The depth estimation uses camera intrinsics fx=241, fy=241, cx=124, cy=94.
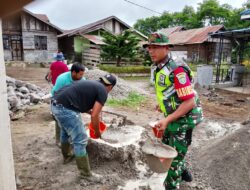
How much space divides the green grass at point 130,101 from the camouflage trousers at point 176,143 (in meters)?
5.60

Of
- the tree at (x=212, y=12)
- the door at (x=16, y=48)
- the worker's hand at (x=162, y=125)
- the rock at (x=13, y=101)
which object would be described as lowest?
the rock at (x=13, y=101)

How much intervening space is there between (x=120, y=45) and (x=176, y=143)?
15.7 m

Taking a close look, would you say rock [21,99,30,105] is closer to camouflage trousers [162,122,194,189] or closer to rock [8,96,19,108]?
rock [8,96,19,108]

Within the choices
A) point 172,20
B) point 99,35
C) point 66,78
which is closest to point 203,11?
point 172,20

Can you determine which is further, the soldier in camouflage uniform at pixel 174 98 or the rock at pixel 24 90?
the rock at pixel 24 90

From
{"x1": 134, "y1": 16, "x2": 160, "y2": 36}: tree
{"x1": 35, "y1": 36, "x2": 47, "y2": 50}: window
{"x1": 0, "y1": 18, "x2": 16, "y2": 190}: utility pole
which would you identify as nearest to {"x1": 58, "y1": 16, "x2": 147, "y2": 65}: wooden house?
{"x1": 35, "y1": 36, "x2": 47, "y2": 50}: window

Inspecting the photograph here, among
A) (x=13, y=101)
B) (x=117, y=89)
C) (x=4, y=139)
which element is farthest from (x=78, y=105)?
(x=117, y=89)

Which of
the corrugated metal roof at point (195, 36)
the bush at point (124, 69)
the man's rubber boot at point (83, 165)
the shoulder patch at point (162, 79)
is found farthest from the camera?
the corrugated metal roof at point (195, 36)

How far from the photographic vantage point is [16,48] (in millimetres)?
21672

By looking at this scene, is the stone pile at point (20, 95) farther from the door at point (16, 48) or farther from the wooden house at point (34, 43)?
the door at point (16, 48)

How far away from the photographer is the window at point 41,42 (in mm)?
22058

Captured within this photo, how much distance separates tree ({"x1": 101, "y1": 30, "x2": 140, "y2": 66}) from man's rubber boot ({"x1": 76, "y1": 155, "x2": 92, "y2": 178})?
592 inches

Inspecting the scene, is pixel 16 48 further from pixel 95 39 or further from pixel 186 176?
pixel 186 176

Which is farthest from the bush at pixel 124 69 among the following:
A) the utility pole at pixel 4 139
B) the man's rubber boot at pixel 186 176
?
the utility pole at pixel 4 139
